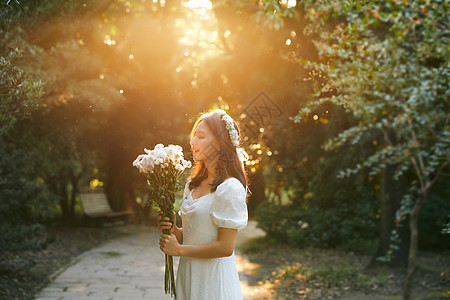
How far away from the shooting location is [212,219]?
263cm

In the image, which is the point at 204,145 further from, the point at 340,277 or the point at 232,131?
the point at 340,277

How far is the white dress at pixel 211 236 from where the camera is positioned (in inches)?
101

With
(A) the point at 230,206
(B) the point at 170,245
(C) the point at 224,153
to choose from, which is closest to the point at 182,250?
(B) the point at 170,245

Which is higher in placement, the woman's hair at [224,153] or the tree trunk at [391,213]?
the woman's hair at [224,153]

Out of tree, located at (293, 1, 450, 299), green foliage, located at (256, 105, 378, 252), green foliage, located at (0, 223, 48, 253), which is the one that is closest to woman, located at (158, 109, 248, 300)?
tree, located at (293, 1, 450, 299)

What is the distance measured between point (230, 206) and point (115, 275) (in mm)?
5910

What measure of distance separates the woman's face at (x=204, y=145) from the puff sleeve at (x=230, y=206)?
8.8 inches

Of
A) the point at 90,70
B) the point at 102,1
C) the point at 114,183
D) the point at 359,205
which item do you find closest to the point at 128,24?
the point at 102,1

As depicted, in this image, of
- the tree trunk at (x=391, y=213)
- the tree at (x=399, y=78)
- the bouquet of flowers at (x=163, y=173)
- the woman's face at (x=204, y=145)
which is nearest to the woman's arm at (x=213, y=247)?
the bouquet of flowers at (x=163, y=173)

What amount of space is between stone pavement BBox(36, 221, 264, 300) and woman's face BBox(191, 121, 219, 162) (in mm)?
4106

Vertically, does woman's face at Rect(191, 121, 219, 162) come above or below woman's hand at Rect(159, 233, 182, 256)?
above

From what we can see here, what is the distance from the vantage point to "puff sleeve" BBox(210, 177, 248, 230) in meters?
2.53

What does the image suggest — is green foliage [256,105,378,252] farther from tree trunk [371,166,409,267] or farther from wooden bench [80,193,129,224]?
wooden bench [80,193,129,224]

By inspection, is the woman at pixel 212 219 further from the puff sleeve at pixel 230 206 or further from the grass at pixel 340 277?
the grass at pixel 340 277
